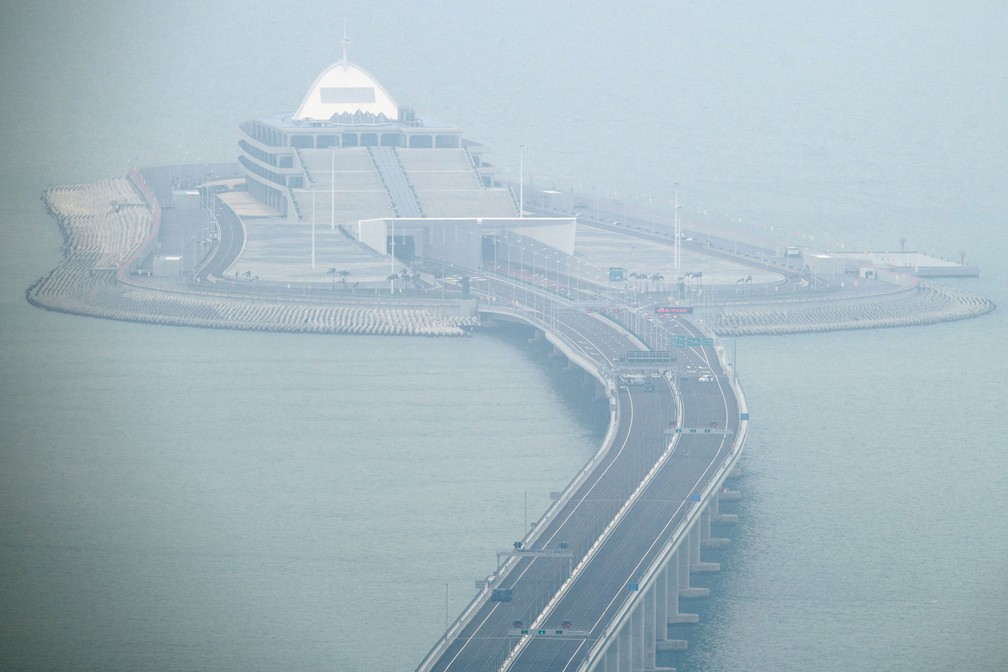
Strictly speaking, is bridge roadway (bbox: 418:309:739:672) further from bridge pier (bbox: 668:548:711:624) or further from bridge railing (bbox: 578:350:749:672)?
bridge pier (bbox: 668:548:711:624)

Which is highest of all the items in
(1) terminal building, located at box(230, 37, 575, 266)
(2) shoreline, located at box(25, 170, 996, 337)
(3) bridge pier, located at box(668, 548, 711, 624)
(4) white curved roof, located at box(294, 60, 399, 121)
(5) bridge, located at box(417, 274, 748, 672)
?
(4) white curved roof, located at box(294, 60, 399, 121)

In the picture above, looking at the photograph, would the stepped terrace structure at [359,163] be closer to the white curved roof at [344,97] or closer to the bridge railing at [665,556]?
the white curved roof at [344,97]

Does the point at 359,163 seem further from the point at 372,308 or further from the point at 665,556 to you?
the point at 665,556

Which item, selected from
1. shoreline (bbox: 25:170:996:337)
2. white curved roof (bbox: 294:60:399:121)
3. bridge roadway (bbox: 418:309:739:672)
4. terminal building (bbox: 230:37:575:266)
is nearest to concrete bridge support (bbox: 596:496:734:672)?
bridge roadway (bbox: 418:309:739:672)

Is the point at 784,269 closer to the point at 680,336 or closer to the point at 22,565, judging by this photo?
the point at 680,336

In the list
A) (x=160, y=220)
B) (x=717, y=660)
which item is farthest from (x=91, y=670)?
(x=160, y=220)

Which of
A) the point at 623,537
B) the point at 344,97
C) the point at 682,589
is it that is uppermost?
the point at 344,97

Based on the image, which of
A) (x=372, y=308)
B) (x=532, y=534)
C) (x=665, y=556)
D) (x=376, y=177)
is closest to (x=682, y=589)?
(x=665, y=556)

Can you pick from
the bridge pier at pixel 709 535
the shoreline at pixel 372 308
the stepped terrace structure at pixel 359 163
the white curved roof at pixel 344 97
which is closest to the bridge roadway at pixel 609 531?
the bridge pier at pixel 709 535
